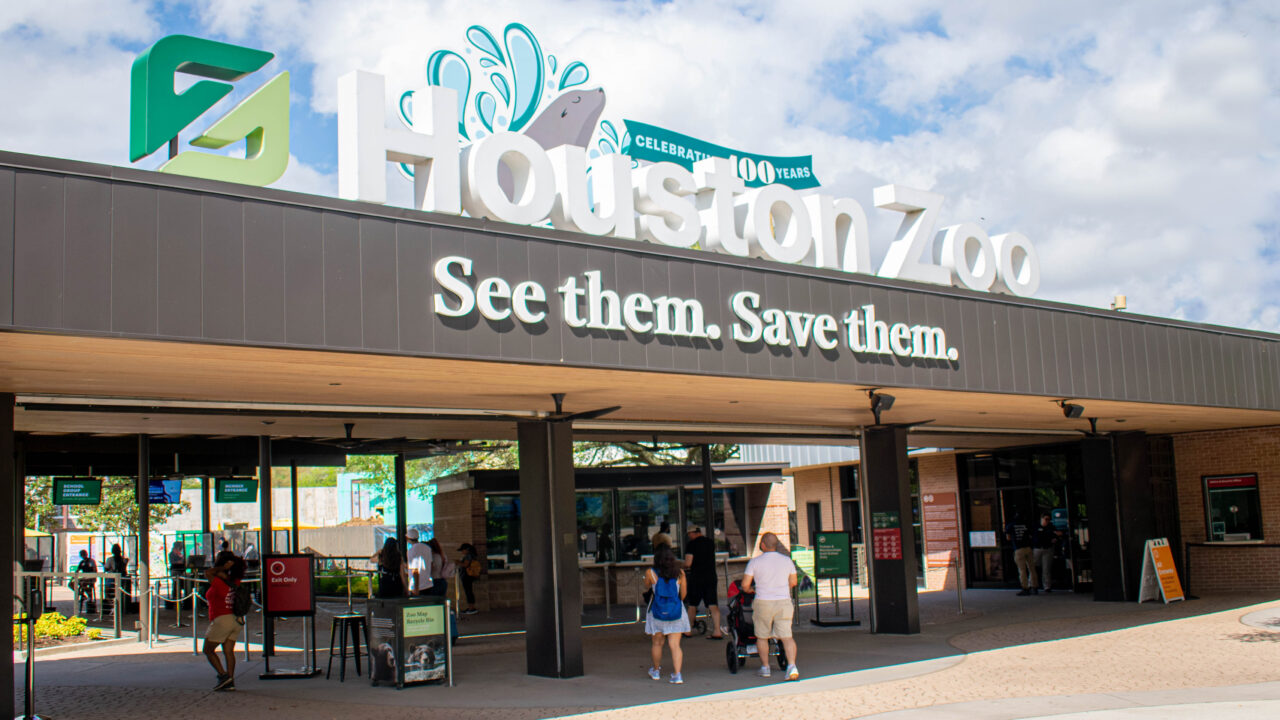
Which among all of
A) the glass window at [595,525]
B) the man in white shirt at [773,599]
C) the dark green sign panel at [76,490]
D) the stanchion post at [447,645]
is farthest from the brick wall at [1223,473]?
the dark green sign panel at [76,490]

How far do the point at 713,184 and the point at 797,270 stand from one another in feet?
5.01

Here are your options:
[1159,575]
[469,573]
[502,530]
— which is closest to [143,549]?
[469,573]

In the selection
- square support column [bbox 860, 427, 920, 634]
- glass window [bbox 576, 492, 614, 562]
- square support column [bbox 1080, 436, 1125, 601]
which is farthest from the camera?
glass window [bbox 576, 492, 614, 562]

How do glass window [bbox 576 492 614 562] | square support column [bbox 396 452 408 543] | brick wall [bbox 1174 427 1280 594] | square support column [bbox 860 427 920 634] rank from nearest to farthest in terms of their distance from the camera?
square support column [bbox 860 427 920 634], square support column [bbox 396 452 408 543], brick wall [bbox 1174 427 1280 594], glass window [bbox 576 492 614 562]

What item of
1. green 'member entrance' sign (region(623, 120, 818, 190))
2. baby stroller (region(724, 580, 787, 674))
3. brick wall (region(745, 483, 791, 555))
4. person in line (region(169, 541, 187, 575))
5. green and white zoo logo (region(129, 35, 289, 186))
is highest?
green 'member entrance' sign (region(623, 120, 818, 190))

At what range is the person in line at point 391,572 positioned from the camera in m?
15.4

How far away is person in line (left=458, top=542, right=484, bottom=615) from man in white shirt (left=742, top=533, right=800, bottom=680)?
10.2 metres

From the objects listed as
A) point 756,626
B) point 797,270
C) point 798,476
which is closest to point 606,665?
point 756,626

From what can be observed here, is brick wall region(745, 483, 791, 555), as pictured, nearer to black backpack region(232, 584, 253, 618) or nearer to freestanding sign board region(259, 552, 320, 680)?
freestanding sign board region(259, 552, 320, 680)

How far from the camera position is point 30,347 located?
25.8ft

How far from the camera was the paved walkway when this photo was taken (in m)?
10.5

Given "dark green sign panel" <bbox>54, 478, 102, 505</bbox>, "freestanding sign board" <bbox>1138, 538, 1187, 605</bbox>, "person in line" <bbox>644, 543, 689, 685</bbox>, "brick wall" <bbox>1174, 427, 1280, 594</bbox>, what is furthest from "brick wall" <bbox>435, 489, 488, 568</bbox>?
"brick wall" <bbox>1174, 427, 1280, 594</bbox>

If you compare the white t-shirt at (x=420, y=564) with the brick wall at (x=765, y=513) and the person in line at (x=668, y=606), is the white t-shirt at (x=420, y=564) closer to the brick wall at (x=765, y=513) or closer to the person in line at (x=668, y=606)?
the person in line at (x=668, y=606)

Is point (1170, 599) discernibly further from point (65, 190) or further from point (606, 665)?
point (65, 190)
